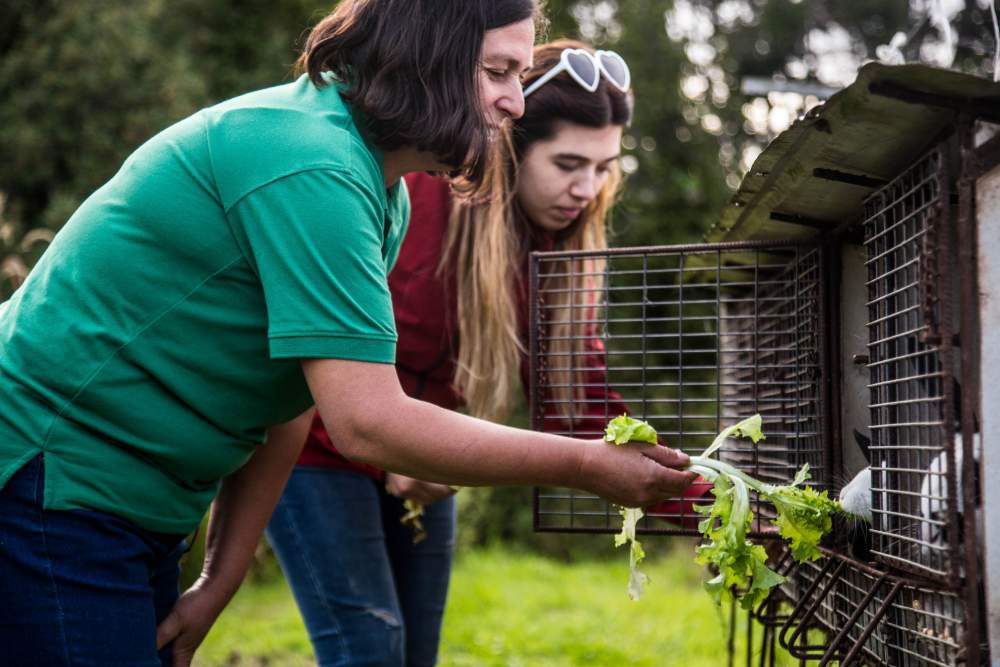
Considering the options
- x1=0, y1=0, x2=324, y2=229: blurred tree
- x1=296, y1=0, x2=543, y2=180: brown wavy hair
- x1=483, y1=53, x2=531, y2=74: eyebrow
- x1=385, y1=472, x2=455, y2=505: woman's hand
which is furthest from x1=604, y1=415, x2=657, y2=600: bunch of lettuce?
x1=0, y1=0, x2=324, y2=229: blurred tree

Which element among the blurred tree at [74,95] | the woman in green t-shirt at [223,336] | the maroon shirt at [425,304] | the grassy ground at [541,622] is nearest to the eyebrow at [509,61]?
the woman in green t-shirt at [223,336]

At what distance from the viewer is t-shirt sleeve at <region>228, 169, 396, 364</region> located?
1446 mm

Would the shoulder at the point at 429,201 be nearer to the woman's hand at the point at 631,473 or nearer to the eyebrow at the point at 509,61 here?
the eyebrow at the point at 509,61

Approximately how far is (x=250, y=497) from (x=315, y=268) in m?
0.75

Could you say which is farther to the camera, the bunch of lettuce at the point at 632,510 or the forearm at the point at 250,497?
the forearm at the point at 250,497

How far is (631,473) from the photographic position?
1640 mm

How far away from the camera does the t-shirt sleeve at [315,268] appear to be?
4.75ft

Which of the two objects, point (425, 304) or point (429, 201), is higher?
point (429, 201)

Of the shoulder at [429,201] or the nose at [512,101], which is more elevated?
A: the shoulder at [429,201]

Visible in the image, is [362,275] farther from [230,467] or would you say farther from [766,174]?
[766,174]

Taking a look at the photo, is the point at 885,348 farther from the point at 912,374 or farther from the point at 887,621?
the point at 887,621

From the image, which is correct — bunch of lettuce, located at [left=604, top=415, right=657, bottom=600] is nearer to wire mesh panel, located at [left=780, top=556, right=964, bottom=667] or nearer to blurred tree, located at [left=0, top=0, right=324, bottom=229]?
wire mesh panel, located at [left=780, top=556, right=964, bottom=667]

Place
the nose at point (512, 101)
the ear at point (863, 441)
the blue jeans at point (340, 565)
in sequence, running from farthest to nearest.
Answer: the blue jeans at point (340, 565) < the ear at point (863, 441) < the nose at point (512, 101)

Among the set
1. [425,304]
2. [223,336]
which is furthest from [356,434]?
[425,304]
